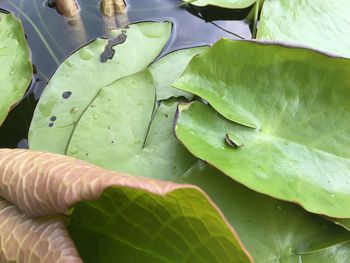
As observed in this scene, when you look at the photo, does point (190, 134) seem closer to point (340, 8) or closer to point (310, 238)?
point (310, 238)

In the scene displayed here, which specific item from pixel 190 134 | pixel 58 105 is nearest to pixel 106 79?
pixel 58 105

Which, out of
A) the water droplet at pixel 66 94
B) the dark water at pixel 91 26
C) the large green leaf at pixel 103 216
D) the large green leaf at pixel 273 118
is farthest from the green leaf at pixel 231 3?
the large green leaf at pixel 103 216

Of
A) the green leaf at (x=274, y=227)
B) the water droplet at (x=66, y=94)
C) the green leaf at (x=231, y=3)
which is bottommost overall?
the green leaf at (x=274, y=227)

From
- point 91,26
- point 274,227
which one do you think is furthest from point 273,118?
point 91,26

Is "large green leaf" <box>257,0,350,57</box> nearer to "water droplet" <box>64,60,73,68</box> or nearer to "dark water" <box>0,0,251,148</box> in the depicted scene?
"dark water" <box>0,0,251,148</box>

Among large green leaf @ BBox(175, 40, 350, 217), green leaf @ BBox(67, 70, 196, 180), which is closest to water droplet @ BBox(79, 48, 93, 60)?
green leaf @ BBox(67, 70, 196, 180)

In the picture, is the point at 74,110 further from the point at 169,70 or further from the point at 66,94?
the point at 169,70

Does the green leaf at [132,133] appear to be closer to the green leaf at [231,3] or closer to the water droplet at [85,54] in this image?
the water droplet at [85,54]
